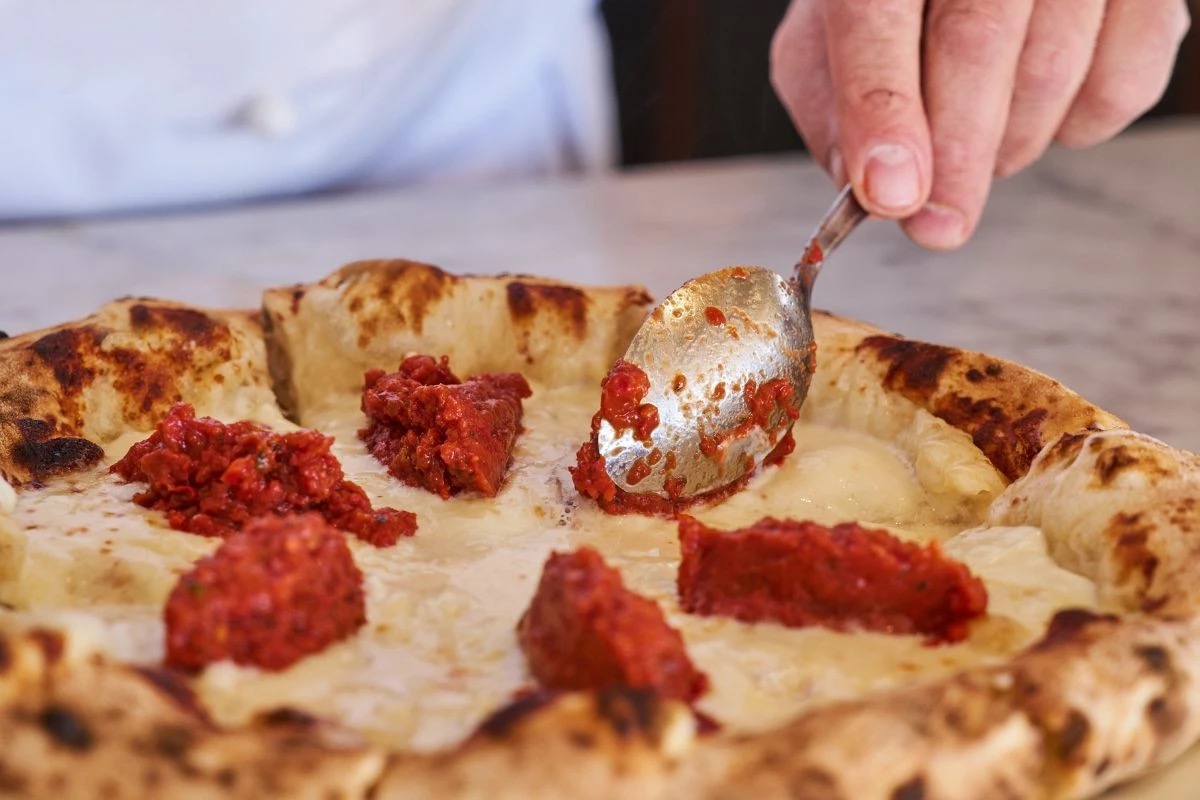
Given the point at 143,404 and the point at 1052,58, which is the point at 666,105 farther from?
the point at 143,404

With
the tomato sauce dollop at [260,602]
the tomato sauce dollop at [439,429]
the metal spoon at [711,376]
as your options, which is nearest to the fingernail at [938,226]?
the metal spoon at [711,376]

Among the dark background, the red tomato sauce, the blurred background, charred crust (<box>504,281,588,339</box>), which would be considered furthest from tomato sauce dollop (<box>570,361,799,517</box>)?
the dark background

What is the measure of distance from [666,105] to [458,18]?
249 centimetres

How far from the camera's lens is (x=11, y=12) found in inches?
150

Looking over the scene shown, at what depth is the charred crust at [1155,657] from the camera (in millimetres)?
1579

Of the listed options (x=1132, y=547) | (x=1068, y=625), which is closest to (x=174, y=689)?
(x=1068, y=625)

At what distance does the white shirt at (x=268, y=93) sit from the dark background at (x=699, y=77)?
4.71 feet

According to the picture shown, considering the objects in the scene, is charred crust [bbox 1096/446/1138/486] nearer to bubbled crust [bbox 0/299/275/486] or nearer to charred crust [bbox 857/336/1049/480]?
charred crust [bbox 857/336/1049/480]

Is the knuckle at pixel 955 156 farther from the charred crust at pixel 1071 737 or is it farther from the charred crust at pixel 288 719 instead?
the charred crust at pixel 288 719

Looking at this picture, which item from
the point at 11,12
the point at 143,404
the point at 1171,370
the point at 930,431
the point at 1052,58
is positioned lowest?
the point at 1171,370

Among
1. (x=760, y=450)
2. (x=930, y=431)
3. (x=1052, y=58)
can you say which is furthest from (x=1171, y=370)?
(x=760, y=450)

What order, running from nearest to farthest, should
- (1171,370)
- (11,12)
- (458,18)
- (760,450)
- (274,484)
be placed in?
1. (274,484)
2. (760,450)
3. (1171,370)
4. (11,12)
5. (458,18)

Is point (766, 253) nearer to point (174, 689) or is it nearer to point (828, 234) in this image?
point (828, 234)

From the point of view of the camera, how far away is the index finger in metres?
2.61
